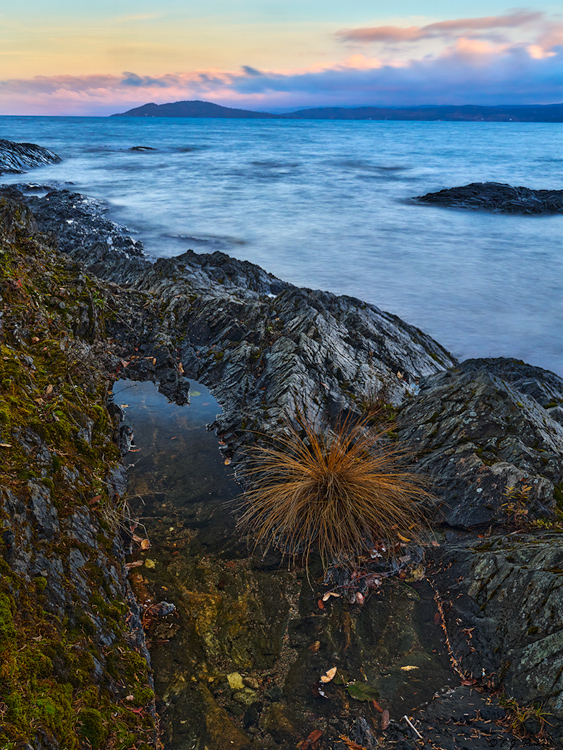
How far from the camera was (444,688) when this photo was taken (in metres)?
3.11

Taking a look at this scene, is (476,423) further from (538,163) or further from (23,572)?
(538,163)

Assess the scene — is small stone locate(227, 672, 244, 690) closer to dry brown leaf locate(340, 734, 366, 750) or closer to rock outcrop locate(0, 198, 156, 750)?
rock outcrop locate(0, 198, 156, 750)

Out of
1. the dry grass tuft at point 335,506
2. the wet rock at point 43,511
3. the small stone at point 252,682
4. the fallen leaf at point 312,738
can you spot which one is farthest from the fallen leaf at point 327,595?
the wet rock at point 43,511

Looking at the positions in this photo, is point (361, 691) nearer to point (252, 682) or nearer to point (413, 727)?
point (413, 727)

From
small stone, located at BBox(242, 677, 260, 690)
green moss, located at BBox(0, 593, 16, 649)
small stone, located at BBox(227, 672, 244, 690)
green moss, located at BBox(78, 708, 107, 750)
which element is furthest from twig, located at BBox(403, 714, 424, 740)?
green moss, located at BBox(0, 593, 16, 649)

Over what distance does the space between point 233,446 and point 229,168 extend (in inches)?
1480

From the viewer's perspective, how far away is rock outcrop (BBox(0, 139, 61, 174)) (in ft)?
106

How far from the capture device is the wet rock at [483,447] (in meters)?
4.17

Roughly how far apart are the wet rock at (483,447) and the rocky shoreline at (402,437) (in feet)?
0.05

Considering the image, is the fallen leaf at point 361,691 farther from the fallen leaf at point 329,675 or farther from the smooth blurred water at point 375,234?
the smooth blurred water at point 375,234

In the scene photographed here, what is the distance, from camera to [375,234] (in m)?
19.6

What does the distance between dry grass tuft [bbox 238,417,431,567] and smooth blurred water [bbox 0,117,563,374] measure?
6.35 metres

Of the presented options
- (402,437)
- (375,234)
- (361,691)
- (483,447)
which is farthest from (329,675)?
(375,234)

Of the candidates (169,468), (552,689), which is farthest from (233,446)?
(552,689)
